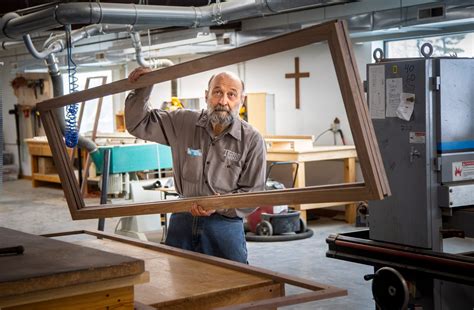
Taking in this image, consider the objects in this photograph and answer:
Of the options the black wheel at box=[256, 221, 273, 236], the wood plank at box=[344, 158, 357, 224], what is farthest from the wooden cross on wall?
the black wheel at box=[256, 221, 273, 236]

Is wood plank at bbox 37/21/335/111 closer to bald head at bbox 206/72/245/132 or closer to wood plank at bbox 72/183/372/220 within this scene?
wood plank at bbox 72/183/372/220

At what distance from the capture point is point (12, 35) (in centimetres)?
586

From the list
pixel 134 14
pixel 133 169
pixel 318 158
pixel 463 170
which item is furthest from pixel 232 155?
pixel 133 169

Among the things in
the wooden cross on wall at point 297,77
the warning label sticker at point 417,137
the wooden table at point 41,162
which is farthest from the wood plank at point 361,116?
the wooden table at point 41,162

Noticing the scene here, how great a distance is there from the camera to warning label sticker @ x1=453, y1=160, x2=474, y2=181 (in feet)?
10.0

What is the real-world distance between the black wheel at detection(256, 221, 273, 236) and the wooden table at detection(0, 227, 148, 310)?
16.4ft

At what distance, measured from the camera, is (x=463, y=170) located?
3.08m

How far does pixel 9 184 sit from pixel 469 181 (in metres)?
10.2

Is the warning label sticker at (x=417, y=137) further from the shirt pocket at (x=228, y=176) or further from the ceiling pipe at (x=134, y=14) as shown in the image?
the ceiling pipe at (x=134, y=14)

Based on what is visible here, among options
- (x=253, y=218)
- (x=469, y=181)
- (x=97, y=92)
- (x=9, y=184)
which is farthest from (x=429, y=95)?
(x=9, y=184)

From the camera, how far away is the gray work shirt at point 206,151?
2766mm

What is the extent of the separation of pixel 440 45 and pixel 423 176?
15.2ft

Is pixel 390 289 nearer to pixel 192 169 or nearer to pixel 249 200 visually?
pixel 192 169

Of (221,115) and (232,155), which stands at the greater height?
(221,115)
